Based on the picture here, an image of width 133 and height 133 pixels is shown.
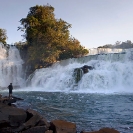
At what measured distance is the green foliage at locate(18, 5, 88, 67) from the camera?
115 feet

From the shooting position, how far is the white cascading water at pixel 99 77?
2186cm

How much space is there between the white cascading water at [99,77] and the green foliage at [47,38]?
6.74m

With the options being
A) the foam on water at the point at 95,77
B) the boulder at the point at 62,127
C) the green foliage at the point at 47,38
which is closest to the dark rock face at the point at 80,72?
the foam on water at the point at 95,77

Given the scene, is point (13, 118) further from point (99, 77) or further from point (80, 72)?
point (80, 72)

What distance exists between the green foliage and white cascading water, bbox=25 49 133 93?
6737 millimetres

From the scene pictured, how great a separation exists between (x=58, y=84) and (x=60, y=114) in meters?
15.3

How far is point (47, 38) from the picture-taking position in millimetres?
35750

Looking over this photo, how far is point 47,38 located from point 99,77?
16.0 m

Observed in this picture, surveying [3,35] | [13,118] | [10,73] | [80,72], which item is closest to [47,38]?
[10,73]

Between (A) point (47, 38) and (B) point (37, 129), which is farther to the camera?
(A) point (47, 38)

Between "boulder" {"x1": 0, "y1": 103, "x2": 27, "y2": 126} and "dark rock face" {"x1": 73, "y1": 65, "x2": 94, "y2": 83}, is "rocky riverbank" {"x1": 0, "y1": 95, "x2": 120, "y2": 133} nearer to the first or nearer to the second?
"boulder" {"x1": 0, "y1": 103, "x2": 27, "y2": 126}

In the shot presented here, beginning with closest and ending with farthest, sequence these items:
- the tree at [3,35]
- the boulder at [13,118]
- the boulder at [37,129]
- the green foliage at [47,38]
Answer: the boulder at [37,129], the boulder at [13,118], the green foliage at [47,38], the tree at [3,35]

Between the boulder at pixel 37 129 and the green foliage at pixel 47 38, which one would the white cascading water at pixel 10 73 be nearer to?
the green foliage at pixel 47 38

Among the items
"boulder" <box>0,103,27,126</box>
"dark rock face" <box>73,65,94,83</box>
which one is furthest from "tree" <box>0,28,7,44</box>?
"boulder" <box>0,103,27,126</box>
